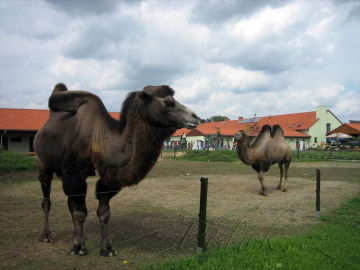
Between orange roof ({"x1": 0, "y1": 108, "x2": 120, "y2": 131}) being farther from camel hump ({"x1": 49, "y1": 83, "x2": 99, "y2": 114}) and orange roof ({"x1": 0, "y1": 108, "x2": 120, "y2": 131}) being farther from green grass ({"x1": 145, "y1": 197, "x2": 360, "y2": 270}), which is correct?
green grass ({"x1": 145, "y1": 197, "x2": 360, "y2": 270})

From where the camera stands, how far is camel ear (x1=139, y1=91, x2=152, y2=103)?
14.4ft

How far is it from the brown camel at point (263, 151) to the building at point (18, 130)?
21.4 meters

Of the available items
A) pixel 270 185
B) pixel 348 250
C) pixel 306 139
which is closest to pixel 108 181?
pixel 348 250

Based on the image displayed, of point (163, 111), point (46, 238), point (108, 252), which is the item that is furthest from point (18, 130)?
point (163, 111)

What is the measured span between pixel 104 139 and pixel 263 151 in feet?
25.4

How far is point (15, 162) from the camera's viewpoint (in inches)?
685

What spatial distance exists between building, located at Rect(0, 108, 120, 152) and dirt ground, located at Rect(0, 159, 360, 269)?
53.7ft

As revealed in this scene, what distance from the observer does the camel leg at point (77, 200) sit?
4867 millimetres

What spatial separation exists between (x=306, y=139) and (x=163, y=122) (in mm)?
53238

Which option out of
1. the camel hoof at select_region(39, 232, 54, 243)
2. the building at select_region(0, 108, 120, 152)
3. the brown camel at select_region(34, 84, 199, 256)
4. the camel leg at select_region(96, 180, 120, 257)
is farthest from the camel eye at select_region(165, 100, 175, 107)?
the building at select_region(0, 108, 120, 152)

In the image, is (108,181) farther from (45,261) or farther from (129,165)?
(45,261)

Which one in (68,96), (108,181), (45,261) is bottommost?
(45,261)

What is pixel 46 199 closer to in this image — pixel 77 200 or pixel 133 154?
pixel 77 200

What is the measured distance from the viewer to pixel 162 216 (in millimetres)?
7691
